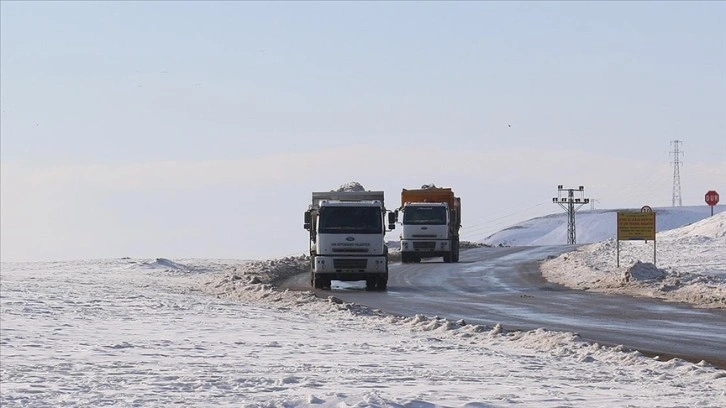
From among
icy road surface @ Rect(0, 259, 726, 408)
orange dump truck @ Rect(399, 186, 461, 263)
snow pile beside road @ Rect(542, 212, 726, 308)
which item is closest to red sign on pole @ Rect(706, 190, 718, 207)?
snow pile beside road @ Rect(542, 212, 726, 308)

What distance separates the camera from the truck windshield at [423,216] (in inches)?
2046

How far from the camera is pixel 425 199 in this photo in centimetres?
5381

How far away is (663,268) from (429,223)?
507 inches

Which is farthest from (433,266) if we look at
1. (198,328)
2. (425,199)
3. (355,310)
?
(198,328)

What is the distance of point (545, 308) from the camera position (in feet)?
91.3

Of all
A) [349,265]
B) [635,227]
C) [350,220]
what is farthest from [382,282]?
[635,227]

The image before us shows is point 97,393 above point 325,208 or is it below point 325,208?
below

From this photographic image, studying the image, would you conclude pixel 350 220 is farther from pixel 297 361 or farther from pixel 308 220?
pixel 297 361

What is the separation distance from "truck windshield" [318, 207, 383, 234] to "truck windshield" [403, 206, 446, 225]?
17.5 metres

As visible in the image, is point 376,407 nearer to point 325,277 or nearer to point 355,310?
point 355,310

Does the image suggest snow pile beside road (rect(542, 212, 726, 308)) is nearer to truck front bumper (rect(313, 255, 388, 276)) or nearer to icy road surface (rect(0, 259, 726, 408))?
truck front bumper (rect(313, 255, 388, 276))

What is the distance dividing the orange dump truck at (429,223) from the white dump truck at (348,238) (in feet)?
54.1

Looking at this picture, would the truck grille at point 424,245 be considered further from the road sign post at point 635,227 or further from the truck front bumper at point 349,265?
the truck front bumper at point 349,265

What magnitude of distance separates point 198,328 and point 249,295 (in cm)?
1146
